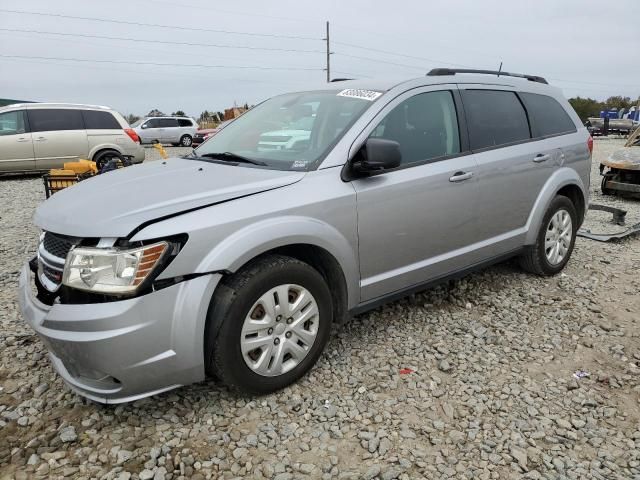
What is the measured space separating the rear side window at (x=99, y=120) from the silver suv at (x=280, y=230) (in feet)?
30.1

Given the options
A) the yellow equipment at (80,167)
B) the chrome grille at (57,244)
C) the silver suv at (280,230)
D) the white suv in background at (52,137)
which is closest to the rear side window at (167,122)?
the white suv in background at (52,137)

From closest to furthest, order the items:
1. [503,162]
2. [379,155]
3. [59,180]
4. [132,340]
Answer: [132,340] → [379,155] → [503,162] → [59,180]

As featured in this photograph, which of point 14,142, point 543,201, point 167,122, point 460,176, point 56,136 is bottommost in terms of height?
point 543,201

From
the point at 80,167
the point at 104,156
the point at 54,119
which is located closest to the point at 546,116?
the point at 80,167

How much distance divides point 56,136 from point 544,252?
11.1 metres

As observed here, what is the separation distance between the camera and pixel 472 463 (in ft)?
7.39

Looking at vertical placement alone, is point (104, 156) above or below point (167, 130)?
below

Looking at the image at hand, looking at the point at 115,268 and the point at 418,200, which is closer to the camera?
the point at 115,268

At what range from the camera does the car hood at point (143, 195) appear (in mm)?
2270

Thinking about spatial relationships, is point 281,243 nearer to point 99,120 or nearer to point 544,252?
point 544,252

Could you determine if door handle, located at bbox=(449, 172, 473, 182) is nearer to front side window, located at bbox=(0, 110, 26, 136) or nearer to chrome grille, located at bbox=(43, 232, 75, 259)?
chrome grille, located at bbox=(43, 232, 75, 259)

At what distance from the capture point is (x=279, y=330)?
2.62m

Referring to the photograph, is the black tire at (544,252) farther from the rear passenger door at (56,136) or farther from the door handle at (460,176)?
the rear passenger door at (56,136)

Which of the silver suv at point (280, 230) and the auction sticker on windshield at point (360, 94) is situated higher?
the auction sticker on windshield at point (360, 94)
